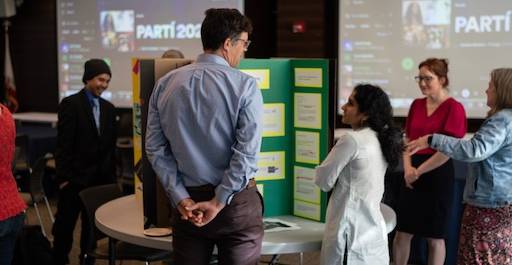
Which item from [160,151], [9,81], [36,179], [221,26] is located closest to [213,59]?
[221,26]

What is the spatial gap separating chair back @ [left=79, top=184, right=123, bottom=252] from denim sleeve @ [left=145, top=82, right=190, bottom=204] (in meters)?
1.20

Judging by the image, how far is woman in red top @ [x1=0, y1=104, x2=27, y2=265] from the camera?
2.78m

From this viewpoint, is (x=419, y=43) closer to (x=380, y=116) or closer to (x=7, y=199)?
(x=380, y=116)

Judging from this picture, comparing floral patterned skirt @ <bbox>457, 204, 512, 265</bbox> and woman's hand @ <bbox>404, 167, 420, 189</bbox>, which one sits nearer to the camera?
floral patterned skirt @ <bbox>457, 204, 512, 265</bbox>

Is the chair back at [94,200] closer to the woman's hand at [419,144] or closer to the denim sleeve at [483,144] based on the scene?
the woman's hand at [419,144]

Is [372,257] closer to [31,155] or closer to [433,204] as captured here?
[433,204]

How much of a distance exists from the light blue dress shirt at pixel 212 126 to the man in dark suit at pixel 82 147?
1915 millimetres

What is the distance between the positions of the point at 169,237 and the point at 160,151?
1.35ft

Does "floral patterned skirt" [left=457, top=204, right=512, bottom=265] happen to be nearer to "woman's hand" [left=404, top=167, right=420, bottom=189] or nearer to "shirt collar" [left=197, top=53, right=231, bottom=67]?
"woman's hand" [left=404, top=167, right=420, bottom=189]

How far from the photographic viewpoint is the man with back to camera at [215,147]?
81.2 inches

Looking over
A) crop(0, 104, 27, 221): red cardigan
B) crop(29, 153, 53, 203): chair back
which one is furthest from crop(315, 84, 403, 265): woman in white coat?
crop(29, 153, 53, 203): chair back

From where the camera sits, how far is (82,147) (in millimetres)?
3920

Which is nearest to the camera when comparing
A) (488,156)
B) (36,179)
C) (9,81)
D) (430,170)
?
(488,156)

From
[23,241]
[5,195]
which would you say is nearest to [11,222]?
[5,195]
